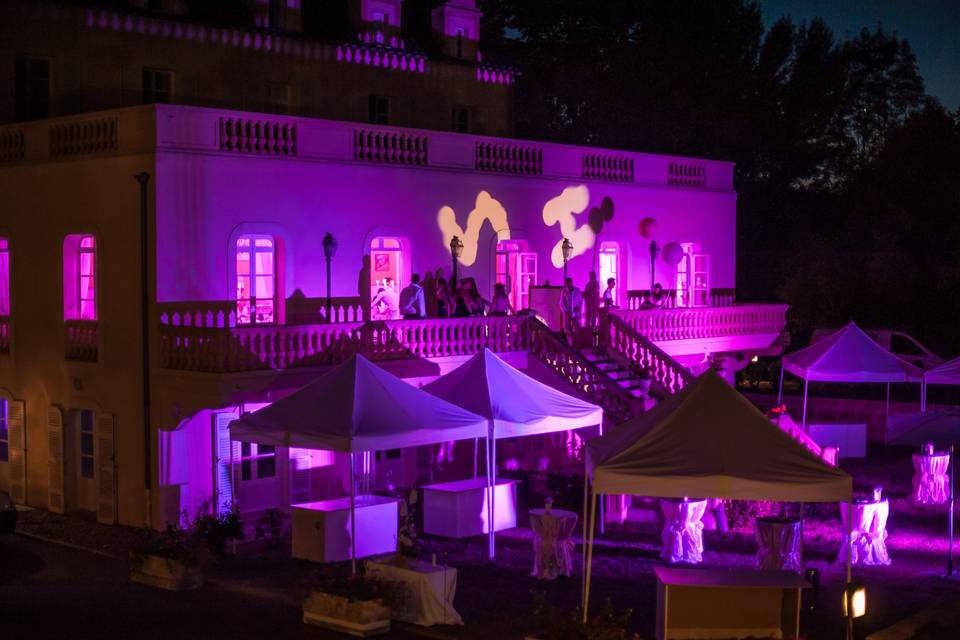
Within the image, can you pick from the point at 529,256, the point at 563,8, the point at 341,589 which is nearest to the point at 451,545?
the point at 341,589

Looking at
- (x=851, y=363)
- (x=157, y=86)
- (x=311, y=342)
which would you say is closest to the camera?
(x=311, y=342)

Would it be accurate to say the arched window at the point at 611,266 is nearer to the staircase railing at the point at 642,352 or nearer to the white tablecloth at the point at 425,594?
the staircase railing at the point at 642,352

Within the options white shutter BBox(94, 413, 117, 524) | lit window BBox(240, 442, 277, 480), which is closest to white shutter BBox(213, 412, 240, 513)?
lit window BBox(240, 442, 277, 480)

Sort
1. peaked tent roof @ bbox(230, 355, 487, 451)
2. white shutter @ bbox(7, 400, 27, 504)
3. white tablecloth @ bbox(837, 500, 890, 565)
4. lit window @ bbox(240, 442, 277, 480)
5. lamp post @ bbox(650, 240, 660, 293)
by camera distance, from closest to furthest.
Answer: peaked tent roof @ bbox(230, 355, 487, 451)
white tablecloth @ bbox(837, 500, 890, 565)
lit window @ bbox(240, 442, 277, 480)
white shutter @ bbox(7, 400, 27, 504)
lamp post @ bbox(650, 240, 660, 293)

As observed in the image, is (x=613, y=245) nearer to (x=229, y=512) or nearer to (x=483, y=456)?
(x=483, y=456)

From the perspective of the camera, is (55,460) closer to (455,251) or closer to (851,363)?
(455,251)

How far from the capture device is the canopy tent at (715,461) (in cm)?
1456

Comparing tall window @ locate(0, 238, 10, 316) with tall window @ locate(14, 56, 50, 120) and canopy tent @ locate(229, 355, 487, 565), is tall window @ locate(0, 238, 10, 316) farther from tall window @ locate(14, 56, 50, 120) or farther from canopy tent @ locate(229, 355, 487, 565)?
canopy tent @ locate(229, 355, 487, 565)

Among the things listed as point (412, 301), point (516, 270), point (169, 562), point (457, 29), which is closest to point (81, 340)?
point (412, 301)

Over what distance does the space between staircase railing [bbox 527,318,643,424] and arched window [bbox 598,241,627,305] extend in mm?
5279

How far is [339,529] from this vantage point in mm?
19719

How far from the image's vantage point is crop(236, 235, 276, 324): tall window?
941 inches

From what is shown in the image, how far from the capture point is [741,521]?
21859 mm

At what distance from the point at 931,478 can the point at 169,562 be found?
1393 centimetres
